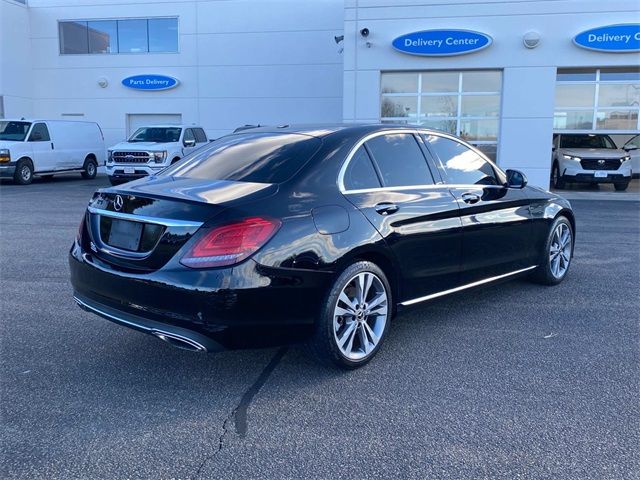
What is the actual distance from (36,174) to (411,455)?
1801 cm

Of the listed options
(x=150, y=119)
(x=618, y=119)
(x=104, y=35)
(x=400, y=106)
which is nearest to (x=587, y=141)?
(x=618, y=119)

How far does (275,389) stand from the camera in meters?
3.65

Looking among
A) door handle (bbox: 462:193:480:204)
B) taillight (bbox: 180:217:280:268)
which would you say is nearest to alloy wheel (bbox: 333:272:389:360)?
taillight (bbox: 180:217:280:268)

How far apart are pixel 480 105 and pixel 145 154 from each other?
9487mm

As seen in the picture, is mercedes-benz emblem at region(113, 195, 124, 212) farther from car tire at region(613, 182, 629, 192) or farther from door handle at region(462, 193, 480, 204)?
car tire at region(613, 182, 629, 192)

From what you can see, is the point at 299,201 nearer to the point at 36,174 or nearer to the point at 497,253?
the point at 497,253

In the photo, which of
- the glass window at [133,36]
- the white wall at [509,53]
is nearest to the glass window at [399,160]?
the white wall at [509,53]

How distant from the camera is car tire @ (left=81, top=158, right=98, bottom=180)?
2012cm

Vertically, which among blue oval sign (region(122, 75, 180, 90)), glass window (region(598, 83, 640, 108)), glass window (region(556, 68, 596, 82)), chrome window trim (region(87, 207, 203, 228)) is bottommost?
chrome window trim (region(87, 207, 203, 228))

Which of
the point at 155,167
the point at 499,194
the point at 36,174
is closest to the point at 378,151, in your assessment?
the point at 499,194

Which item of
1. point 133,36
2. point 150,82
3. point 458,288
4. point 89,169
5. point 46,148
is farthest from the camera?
point 133,36

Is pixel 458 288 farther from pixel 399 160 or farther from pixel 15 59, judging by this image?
Answer: pixel 15 59

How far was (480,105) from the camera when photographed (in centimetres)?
1673

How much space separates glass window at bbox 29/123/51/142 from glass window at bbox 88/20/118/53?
6.04 meters
